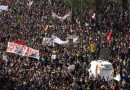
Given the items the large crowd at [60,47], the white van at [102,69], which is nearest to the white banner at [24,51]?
the large crowd at [60,47]

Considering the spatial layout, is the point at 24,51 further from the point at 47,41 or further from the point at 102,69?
the point at 102,69

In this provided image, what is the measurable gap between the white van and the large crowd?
43cm

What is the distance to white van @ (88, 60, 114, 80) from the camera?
98.2 feet

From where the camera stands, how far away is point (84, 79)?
2870 cm

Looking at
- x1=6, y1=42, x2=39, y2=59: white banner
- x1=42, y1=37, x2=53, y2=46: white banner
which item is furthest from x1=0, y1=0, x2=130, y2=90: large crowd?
x1=6, y1=42, x2=39, y2=59: white banner

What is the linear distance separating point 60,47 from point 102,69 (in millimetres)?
7544

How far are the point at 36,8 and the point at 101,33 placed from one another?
49.4 ft

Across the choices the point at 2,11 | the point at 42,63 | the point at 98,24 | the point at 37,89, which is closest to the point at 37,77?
the point at 37,89

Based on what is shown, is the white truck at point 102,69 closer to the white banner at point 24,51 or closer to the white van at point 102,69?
the white van at point 102,69

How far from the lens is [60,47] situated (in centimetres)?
3694

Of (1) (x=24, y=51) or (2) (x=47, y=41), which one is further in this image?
(2) (x=47, y=41)

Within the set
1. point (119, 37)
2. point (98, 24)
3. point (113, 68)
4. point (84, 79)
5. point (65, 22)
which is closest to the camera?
point (84, 79)

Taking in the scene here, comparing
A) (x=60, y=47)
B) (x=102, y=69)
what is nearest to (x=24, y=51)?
(x=60, y=47)

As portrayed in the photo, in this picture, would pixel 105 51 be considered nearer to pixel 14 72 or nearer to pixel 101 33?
pixel 14 72
